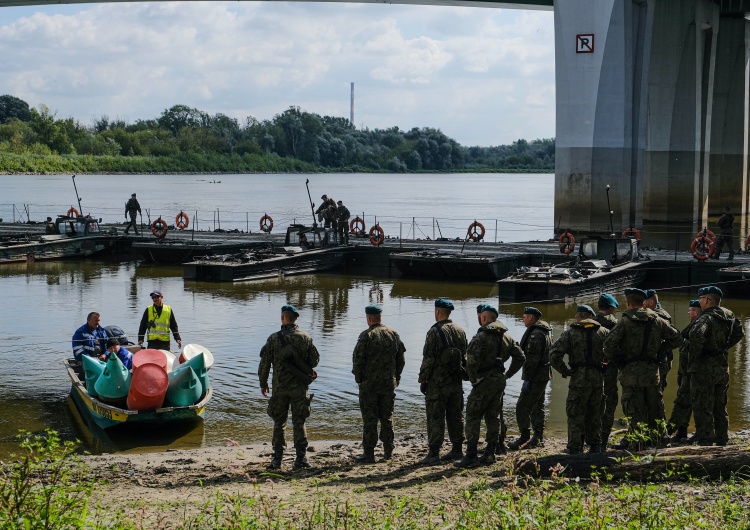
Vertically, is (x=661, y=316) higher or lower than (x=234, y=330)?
higher

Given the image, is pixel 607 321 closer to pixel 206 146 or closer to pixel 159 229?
pixel 159 229

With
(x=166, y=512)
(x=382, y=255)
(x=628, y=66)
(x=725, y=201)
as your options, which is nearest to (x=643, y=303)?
(x=166, y=512)

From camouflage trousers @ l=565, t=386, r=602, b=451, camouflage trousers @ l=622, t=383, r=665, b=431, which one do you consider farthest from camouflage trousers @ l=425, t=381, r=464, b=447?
camouflage trousers @ l=622, t=383, r=665, b=431

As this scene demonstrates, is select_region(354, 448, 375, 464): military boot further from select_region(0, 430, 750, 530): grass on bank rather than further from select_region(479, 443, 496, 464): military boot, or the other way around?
select_region(0, 430, 750, 530): grass on bank

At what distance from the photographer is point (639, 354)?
10.3m

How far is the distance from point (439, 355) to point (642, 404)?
6.79ft

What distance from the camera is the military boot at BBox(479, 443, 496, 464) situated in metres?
10.1

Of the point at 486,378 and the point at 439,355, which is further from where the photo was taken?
the point at 439,355

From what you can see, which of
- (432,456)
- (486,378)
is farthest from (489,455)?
(486,378)

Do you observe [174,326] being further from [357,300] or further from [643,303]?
[357,300]

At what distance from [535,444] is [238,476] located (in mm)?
3083

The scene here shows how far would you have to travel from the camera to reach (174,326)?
14.5 m

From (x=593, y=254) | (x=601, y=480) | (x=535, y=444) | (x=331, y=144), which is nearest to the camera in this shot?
(x=601, y=480)

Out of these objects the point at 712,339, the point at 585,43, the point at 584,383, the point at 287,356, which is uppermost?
the point at 585,43
